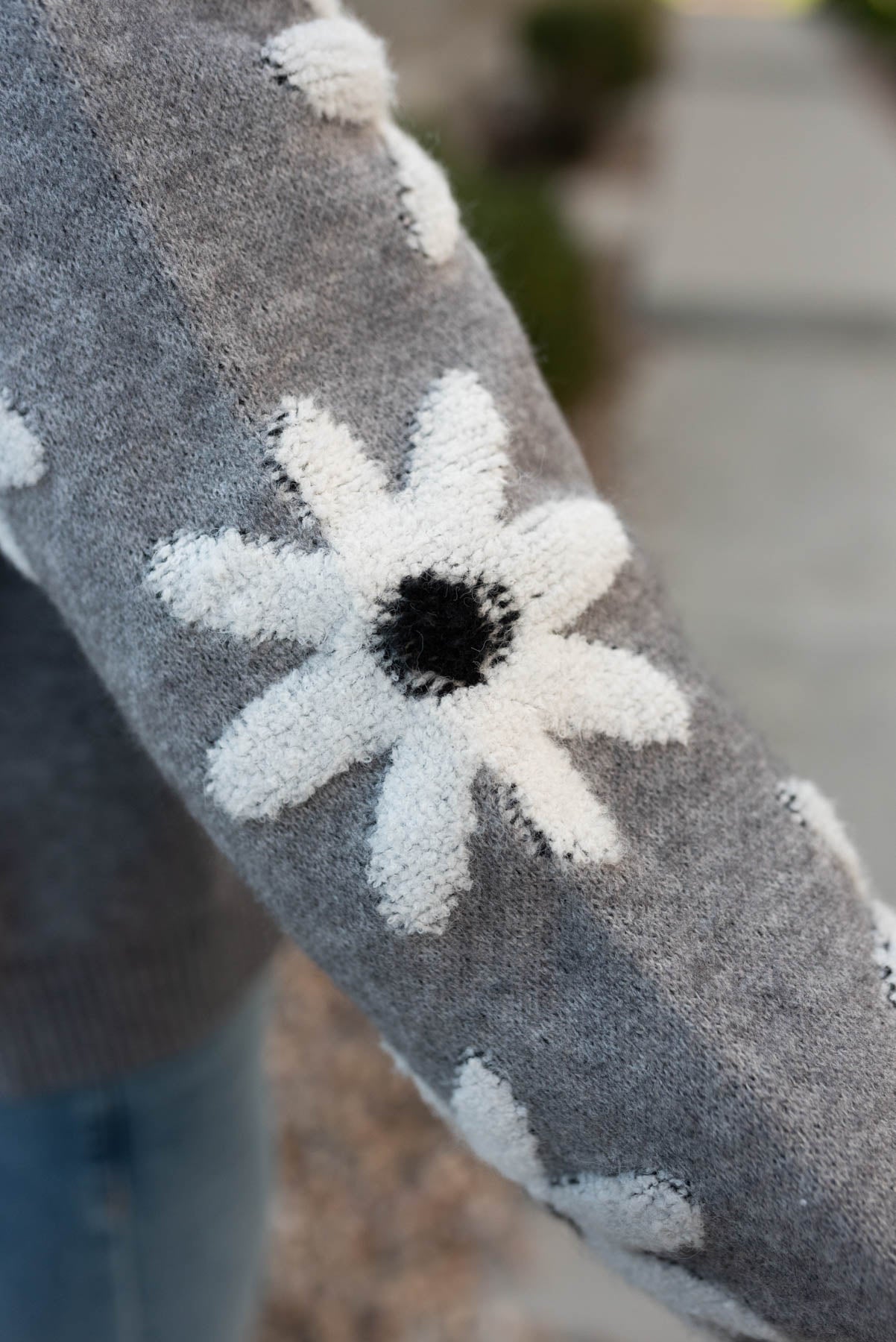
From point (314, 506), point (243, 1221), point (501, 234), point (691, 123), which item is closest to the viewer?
point (314, 506)

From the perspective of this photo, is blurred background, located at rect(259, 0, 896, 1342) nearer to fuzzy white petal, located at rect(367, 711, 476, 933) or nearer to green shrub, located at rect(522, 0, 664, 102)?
green shrub, located at rect(522, 0, 664, 102)

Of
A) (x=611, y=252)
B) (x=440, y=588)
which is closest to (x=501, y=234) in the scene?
(x=611, y=252)

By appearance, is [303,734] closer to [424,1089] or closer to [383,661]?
[383,661]

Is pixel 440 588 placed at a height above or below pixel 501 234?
above

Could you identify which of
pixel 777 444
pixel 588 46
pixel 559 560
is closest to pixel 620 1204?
pixel 559 560

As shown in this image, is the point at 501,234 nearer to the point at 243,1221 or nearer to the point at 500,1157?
the point at 243,1221

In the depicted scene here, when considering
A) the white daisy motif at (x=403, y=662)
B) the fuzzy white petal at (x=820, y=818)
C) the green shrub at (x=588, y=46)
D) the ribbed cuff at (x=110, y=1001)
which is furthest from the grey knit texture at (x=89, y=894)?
the green shrub at (x=588, y=46)

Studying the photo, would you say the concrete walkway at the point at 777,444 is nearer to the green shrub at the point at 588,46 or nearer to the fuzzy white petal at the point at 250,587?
the green shrub at the point at 588,46
